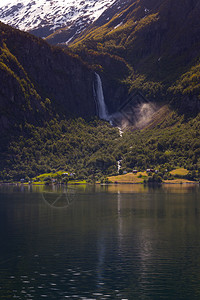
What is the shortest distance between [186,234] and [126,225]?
2049 centimetres

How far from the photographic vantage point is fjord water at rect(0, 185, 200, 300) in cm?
6091

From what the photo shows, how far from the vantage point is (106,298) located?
57281mm

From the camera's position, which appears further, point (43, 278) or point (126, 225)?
point (126, 225)

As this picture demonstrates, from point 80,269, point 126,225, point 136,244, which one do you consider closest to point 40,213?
point 126,225

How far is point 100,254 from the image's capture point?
81.8m

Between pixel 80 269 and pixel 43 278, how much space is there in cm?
697

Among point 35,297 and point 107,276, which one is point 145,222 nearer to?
point 107,276

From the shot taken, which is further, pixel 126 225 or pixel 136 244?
pixel 126 225

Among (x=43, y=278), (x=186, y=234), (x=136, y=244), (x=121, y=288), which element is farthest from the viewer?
(x=186, y=234)

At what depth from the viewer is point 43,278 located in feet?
216

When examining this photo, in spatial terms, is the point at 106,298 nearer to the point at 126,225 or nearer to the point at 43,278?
the point at 43,278

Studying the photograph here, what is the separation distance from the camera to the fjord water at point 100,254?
60.9 metres

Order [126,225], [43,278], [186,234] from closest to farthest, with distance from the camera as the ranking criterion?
[43,278]
[186,234]
[126,225]

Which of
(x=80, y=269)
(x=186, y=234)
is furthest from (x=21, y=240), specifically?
(x=186, y=234)
